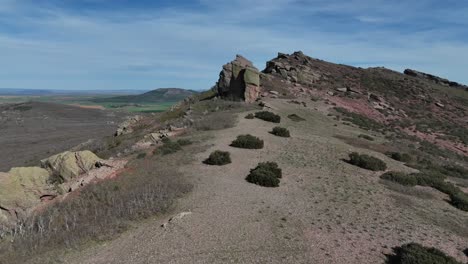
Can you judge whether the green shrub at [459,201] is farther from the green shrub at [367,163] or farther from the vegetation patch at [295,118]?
the vegetation patch at [295,118]

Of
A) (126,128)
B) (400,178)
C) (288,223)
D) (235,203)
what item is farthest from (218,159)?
(126,128)

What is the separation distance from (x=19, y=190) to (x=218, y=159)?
9.63 metres

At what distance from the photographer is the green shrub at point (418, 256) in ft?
35.6

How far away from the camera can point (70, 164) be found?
21.4 m

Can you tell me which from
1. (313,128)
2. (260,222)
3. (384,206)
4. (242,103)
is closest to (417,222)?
(384,206)

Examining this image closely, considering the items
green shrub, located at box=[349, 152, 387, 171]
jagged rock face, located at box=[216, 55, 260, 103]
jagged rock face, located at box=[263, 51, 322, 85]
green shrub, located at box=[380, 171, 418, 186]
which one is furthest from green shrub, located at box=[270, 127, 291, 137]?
jagged rock face, located at box=[263, 51, 322, 85]

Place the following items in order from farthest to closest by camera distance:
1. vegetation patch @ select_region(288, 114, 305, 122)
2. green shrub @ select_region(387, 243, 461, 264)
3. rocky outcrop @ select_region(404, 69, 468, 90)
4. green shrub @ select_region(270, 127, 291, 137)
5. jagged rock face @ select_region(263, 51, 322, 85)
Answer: rocky outcrop @ select_region(404, 69, 468, 90), jagged rock face @ select_region(263, 51, 322, 85), vegetation patch @ select_region(288, 114, 305, 122), green shrub @ select_region(270, 127, 291, 137), green shrub @ select_region(387, 243, 461, 264)

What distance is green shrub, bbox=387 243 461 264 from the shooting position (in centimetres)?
1085

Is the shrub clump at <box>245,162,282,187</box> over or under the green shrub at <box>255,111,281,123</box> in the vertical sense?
under

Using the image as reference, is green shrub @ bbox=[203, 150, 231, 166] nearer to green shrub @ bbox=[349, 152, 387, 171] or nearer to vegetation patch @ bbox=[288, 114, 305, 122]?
green shrub @ bbox=[349, 152, 387, 171]

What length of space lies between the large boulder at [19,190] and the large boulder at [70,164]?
102cm

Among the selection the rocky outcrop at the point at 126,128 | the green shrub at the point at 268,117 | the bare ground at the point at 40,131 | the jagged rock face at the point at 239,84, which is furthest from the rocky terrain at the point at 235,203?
the bare ground at the point at 40,131

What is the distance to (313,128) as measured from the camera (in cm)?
3453

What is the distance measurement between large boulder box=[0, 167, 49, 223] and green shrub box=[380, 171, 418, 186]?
1765 cm
